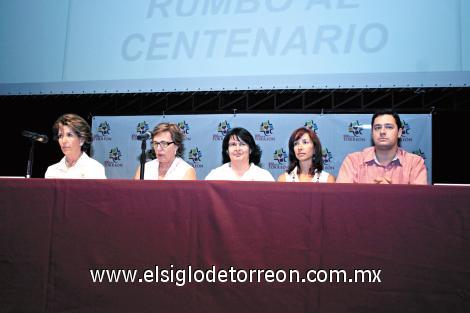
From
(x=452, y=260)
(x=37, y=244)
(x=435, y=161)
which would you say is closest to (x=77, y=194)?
(x=37, y=244)

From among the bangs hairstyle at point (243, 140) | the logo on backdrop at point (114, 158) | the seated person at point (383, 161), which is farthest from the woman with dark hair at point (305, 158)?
the logo on backdrop at point (114, 158)

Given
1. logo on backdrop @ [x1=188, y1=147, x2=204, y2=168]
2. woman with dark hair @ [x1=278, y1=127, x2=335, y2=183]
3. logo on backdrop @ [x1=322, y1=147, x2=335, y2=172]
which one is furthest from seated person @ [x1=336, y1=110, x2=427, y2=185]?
logo on backdrop @ [x1=188, y1=147, x2=204, y2=168]

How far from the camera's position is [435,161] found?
3975 mm

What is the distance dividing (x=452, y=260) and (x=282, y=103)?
3.02 meters

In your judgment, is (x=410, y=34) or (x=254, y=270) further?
(x=410, y=34)

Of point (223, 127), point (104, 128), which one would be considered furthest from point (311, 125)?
point (104, 128)

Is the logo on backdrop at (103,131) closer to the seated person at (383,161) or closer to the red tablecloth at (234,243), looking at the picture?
the seated person at (383,161)

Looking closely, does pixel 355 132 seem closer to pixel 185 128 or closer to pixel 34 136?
pixel 185 128

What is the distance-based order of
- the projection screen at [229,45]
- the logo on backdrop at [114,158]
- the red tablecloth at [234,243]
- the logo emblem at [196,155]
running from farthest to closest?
1. the logo on backdrop at [114,158]
2. the logo emblem at [196,155]
3. the projection screen at [229,45]
4. the red tablecloth at [234,243]

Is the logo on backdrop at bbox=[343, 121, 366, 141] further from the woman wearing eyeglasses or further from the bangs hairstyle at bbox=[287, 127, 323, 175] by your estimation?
the woman wearing eyeglasses

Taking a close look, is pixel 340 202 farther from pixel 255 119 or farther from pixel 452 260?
pixel 255 119

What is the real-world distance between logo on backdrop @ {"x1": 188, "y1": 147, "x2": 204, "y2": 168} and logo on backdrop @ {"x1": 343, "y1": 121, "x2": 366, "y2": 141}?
159cm
